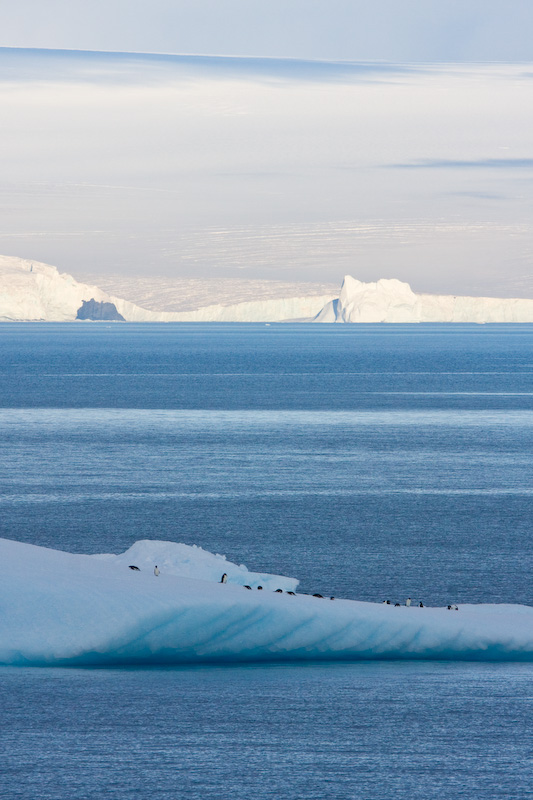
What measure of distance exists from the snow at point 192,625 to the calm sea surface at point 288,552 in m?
0.50

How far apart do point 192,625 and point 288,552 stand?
48.7 ft

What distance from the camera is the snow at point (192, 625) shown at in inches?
826

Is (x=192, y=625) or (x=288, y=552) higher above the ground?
(x=288, y=552)

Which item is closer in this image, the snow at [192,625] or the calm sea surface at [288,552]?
the calm sea surface at [288,552]

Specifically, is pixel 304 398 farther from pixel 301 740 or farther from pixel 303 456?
pixel 301 740

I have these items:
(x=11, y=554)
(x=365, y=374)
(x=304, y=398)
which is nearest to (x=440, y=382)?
(x=365, y=374)

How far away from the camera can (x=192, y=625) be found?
70.2 feet

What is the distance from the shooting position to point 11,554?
2336 centimetres

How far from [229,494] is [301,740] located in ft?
100

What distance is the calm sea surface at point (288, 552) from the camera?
15.6 metres

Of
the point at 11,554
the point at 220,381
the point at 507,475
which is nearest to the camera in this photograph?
the point at 11,554

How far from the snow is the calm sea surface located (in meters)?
0.50

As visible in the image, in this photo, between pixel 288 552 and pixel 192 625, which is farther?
pixel 288 552

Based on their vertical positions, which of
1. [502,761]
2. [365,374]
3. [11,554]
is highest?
[365,374]
